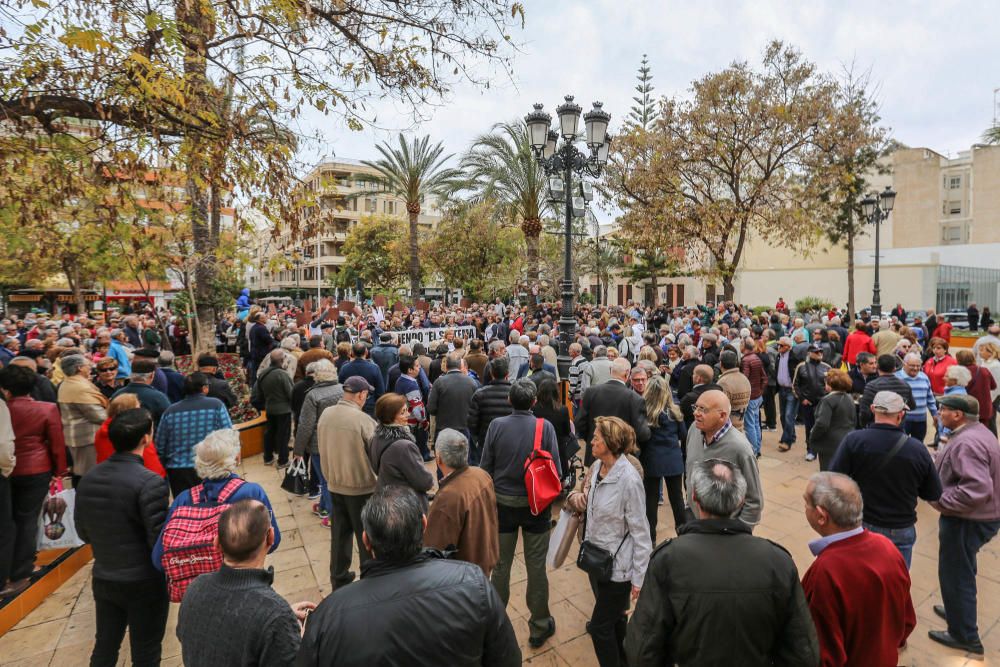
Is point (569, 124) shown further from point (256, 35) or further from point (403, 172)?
point (403, 172)

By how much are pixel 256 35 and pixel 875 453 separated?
617 cm

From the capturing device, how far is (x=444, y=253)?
1265 inches

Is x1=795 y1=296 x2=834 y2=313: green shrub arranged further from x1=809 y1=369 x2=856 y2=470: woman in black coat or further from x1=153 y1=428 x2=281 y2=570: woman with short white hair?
x1=153 y1=428 x2=281 y2=570: woman with short white hair

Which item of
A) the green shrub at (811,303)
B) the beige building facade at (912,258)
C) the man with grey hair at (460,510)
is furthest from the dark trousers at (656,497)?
the beige building facade at (912,258)

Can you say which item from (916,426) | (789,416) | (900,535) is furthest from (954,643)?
(789,416)

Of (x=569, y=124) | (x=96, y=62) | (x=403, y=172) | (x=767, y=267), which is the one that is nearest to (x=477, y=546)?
(x=96, y=62)

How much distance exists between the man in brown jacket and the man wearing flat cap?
4.09 m

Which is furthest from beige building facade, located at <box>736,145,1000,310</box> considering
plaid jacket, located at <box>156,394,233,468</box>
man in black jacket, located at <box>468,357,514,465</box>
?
plaid jacket, located at <box>156,394,233,468</box>

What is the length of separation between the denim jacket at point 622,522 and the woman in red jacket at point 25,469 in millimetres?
4248

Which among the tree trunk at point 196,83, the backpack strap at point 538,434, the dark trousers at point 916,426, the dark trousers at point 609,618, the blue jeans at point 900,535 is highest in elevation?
the tree trunk at point 196,83

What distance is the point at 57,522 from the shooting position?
13.4ft

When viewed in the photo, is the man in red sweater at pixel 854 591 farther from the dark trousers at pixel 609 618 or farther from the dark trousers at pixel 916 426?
the dark trousers at pixel 916 426

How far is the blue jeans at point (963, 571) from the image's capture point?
334cm

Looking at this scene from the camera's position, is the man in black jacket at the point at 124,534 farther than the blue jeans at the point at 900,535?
No
